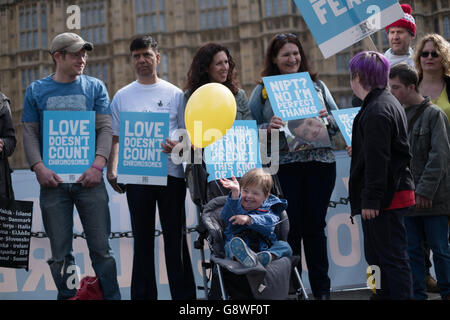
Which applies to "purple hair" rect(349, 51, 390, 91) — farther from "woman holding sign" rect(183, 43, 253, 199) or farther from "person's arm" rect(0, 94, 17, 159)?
"person's arm" rect(0, 94, 17, 159)

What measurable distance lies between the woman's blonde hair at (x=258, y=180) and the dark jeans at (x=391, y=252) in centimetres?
51

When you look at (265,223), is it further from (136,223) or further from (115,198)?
(115,198)

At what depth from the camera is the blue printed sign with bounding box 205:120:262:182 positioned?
3027mm

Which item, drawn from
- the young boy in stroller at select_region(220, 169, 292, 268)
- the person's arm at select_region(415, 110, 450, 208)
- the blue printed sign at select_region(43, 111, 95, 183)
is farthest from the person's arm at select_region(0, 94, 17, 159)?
the person's arm at select_region(415, 110, 450, 208)

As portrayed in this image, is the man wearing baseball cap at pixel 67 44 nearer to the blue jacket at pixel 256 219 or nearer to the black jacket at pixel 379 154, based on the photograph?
the blue jacket at pixel 256 219

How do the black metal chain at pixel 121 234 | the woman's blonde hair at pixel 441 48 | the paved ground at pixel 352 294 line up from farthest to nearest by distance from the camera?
1. the black metal chain at pixel 121 234
2. the paved ground at pixel 352 294
3. the woman's blonde hair at pixel 441 48

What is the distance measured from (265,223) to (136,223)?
2.74ft

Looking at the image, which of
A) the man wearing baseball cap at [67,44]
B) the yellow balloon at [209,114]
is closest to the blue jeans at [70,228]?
the yellow balloon at [209,114]

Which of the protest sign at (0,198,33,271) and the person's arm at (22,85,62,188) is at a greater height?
the person's arm at (22,85,62,188)

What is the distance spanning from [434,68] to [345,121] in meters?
0.68

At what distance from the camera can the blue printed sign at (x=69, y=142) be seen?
3.05 m

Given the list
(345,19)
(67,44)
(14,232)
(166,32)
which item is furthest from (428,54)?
(166,32)

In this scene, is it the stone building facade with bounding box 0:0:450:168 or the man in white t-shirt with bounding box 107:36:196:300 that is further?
the stone building facade with bounding box 0:0:450:168

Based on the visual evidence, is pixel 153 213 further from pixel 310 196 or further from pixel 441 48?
pixel 441 48
